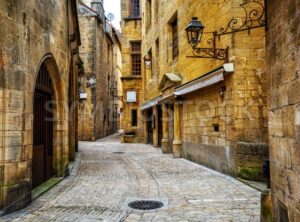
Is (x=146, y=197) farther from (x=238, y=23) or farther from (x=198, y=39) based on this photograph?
(x=238, y=23)

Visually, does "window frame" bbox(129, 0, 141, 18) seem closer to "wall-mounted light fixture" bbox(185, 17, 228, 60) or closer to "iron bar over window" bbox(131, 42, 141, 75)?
"iron bar over window" bbox(131, 42, 141, 75)

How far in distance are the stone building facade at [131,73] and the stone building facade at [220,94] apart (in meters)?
8.55

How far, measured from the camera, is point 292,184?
3.16m

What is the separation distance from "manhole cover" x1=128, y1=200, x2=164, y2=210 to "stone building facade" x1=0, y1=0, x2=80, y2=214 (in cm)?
174

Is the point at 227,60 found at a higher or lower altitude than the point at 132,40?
lower

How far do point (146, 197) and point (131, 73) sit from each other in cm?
1717

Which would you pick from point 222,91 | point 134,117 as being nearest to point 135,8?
point 134,117

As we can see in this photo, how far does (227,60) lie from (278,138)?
179 inches

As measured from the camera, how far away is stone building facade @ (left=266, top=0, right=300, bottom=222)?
→ 9.92ft

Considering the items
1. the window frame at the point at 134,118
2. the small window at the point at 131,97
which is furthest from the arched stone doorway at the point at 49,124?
the window frame at the point at 134,118

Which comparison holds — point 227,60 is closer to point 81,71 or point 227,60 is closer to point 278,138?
point 278,138

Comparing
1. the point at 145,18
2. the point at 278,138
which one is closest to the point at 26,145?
the point at 278,138

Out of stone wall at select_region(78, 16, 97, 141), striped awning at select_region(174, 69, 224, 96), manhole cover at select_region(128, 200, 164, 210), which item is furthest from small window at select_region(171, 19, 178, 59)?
stone wall at select_region(78, 16, 97, 141)

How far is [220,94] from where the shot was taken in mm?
8273
